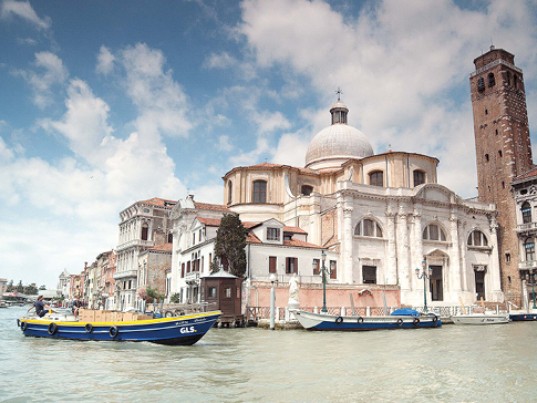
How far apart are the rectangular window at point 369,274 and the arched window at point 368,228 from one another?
2.65 m

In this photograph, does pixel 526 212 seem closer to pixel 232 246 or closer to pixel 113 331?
pixel 232 246

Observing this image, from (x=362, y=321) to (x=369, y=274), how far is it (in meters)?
13.9

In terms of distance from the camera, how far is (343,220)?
1475 inches

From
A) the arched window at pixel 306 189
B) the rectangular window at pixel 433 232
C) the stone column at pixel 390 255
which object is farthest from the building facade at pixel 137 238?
the rectangular window at pixel 433 232

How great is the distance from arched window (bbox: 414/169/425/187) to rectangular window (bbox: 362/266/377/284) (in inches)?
364

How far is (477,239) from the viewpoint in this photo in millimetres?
44375

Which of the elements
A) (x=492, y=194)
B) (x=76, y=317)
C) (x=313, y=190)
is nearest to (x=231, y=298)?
(x=76, y=317)

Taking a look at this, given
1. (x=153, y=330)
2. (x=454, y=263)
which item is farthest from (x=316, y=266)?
(x=153, y=330)

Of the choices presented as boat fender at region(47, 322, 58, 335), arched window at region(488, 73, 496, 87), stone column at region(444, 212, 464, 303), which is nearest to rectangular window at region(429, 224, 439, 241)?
stone column at region(444, 212, 464, 303)

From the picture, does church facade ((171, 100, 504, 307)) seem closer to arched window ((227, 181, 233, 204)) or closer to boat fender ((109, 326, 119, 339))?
arched window ((227, 181, 233, 204))

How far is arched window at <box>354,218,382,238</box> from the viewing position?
38531 mm

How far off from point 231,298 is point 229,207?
18.1m

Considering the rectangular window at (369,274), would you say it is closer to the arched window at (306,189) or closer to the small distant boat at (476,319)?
the small distant boat at (476,319)

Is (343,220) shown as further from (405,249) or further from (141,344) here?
(141,344)
